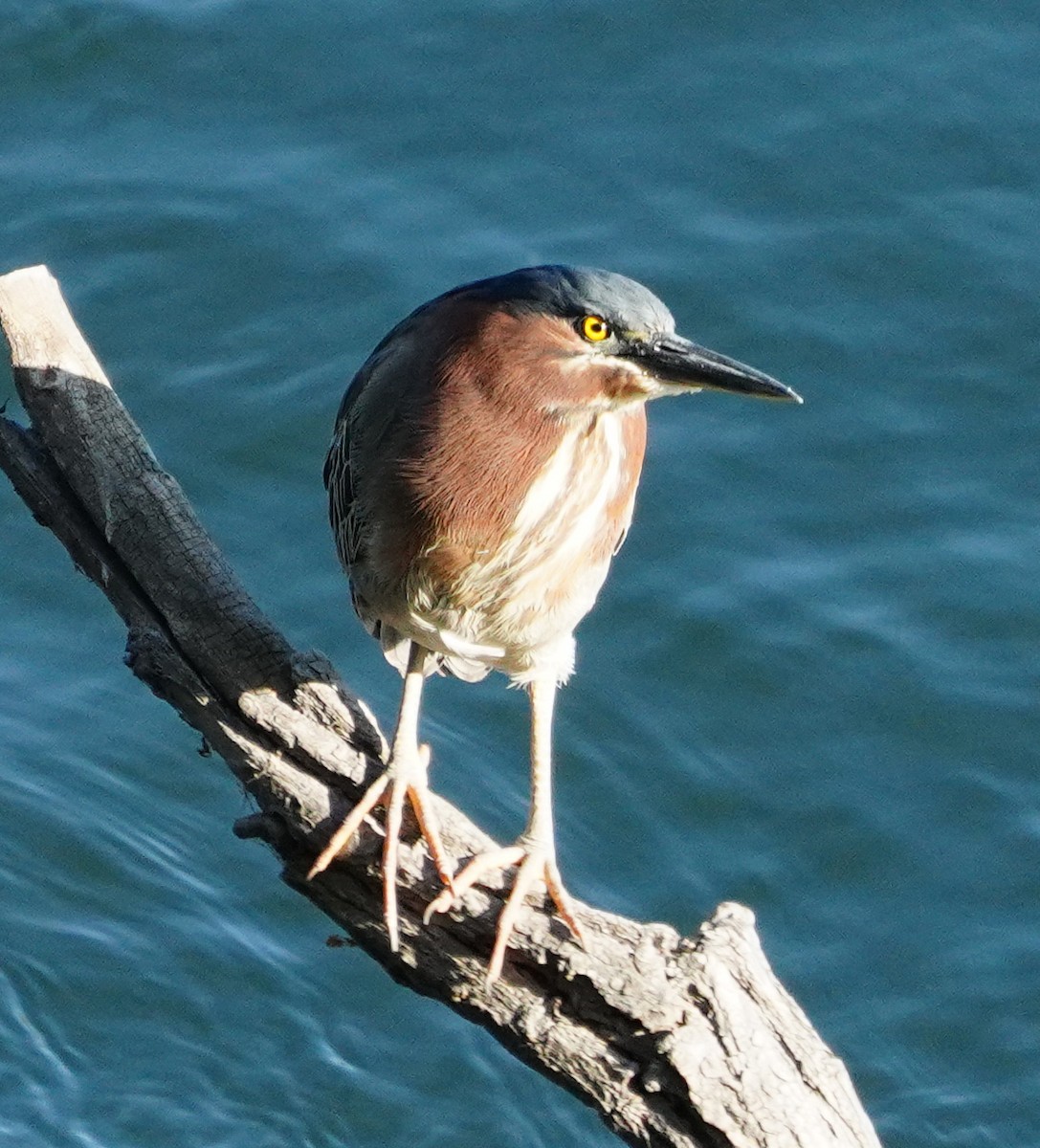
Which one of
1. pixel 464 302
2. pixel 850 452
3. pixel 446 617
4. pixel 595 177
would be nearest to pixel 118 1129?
pixel 446 617

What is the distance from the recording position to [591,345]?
13.0 ft

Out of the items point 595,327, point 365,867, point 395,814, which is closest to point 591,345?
point 595,327

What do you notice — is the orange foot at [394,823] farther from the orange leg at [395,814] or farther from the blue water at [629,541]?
the blue water at [629,541]

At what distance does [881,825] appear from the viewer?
21.8ft

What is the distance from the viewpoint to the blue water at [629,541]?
20.1 ft

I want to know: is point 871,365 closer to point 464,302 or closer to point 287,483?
point 287,483

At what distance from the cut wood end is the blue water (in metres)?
2.41

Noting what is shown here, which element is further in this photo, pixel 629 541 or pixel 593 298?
pixel 629 541

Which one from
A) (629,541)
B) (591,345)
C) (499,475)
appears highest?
(629,541)

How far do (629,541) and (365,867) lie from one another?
11.3 ft

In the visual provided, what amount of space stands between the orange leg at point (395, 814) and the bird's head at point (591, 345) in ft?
2.53

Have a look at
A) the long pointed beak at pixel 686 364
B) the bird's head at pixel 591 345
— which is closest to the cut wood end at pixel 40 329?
the bird's head at pixel 591 345

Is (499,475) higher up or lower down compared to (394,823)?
higher up

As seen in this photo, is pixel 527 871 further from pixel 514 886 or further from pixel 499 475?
pixel 499 475
